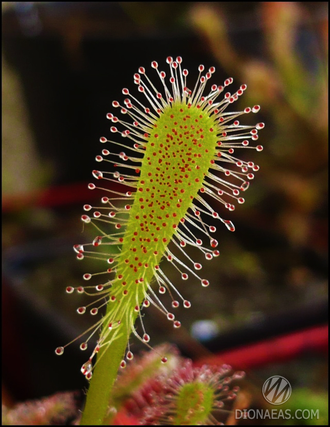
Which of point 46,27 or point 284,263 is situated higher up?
point 46,27

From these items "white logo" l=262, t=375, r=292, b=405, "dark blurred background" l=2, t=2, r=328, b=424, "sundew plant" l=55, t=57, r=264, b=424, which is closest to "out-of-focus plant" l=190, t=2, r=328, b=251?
"dark blurred background" l=2, t=2, r=328, b=424

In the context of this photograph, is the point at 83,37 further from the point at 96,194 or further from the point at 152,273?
the point at 152,273

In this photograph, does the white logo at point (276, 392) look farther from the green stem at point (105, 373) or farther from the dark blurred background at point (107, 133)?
the dark blurred background at point (107, 133)

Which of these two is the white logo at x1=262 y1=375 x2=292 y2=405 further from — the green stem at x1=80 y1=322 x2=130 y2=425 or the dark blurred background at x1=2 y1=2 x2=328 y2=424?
the dark blurred background at x1=2 y1=2 x2=328 y2=424

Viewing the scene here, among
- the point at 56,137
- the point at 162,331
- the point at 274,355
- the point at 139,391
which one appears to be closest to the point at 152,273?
the point at 139,391

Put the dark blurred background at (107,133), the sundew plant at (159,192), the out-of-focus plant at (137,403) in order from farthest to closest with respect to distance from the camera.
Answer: the dark blurred background at (107,133) → the out-of-focus plant at (137,403) → the sundew plant at (159,192)

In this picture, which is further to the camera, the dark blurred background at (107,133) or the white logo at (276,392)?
the dark blurred background at (107,133)

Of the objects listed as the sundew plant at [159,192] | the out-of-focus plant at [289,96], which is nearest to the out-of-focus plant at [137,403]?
the sundew plant at [159,192]
